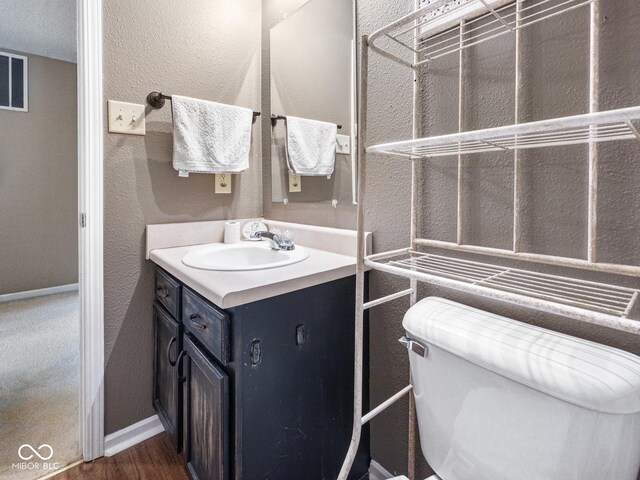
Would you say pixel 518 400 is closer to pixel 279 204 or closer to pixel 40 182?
pixel 279 204

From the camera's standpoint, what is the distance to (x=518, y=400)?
2.08ft

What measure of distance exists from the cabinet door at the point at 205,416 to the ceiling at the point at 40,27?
8.92 ft

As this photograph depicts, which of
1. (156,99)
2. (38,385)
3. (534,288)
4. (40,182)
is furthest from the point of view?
(40,182)

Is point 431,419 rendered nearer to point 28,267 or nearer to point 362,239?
point 362,239

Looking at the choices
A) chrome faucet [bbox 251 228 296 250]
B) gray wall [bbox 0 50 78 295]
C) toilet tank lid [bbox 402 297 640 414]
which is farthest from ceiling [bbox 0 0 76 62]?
toilet tank lid [bbox 402 297 640 414]

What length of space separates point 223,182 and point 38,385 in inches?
57.1

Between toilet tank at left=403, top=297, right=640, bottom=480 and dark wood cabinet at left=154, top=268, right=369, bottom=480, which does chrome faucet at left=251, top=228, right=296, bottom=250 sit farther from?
toilet tank at left=403, top=297, right=640, bottom=480

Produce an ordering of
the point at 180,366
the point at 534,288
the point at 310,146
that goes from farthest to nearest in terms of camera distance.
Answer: the point at 310,146 → the point at 180,366 → the point at 534,288

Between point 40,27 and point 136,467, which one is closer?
point 136,467

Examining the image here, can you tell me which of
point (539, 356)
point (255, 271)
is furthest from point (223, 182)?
point (539, 356)

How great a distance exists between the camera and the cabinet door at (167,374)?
1.16 metres

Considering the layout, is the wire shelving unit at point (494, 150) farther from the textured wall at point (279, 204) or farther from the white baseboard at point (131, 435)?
the white baseboard at point (131, 435)

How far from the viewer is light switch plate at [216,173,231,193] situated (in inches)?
62.4

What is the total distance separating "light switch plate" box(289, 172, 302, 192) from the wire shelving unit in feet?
2.00
